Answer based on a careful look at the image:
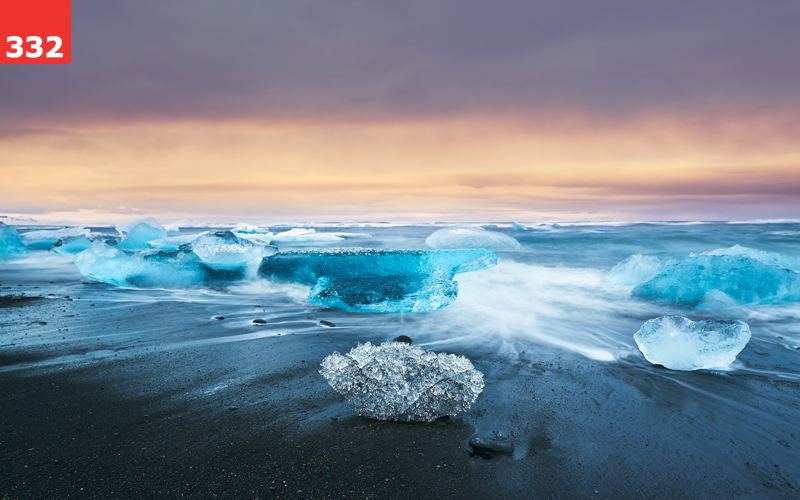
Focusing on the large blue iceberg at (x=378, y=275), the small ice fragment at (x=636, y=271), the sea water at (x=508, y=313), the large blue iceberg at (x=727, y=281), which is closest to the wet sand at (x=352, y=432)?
the sea water at (x=508, y=313)

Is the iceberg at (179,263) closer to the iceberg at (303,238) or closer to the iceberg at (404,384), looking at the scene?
the iceberg at (404,384)

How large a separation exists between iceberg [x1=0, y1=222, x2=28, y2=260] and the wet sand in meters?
10.9

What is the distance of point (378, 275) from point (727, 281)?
15.5 ft

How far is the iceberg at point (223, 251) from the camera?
21.2ft

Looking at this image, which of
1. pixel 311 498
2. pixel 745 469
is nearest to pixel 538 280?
pixel 745 469

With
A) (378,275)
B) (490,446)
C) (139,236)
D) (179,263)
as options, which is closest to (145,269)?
(179,263)

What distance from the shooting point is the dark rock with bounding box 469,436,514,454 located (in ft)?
5.41

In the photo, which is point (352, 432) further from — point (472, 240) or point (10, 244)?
point (10, 244)

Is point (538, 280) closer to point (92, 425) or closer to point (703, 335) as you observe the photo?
point (703, 335)

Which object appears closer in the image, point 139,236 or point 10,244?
point 10,244

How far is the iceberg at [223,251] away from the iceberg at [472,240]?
643cm

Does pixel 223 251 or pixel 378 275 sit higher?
pixel 223 251

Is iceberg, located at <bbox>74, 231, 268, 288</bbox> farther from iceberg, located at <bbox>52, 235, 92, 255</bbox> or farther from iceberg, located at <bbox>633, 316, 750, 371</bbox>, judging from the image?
iceberg, located at <bbox>633, 316, 750, 371</bbox>

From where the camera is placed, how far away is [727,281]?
515 cm
